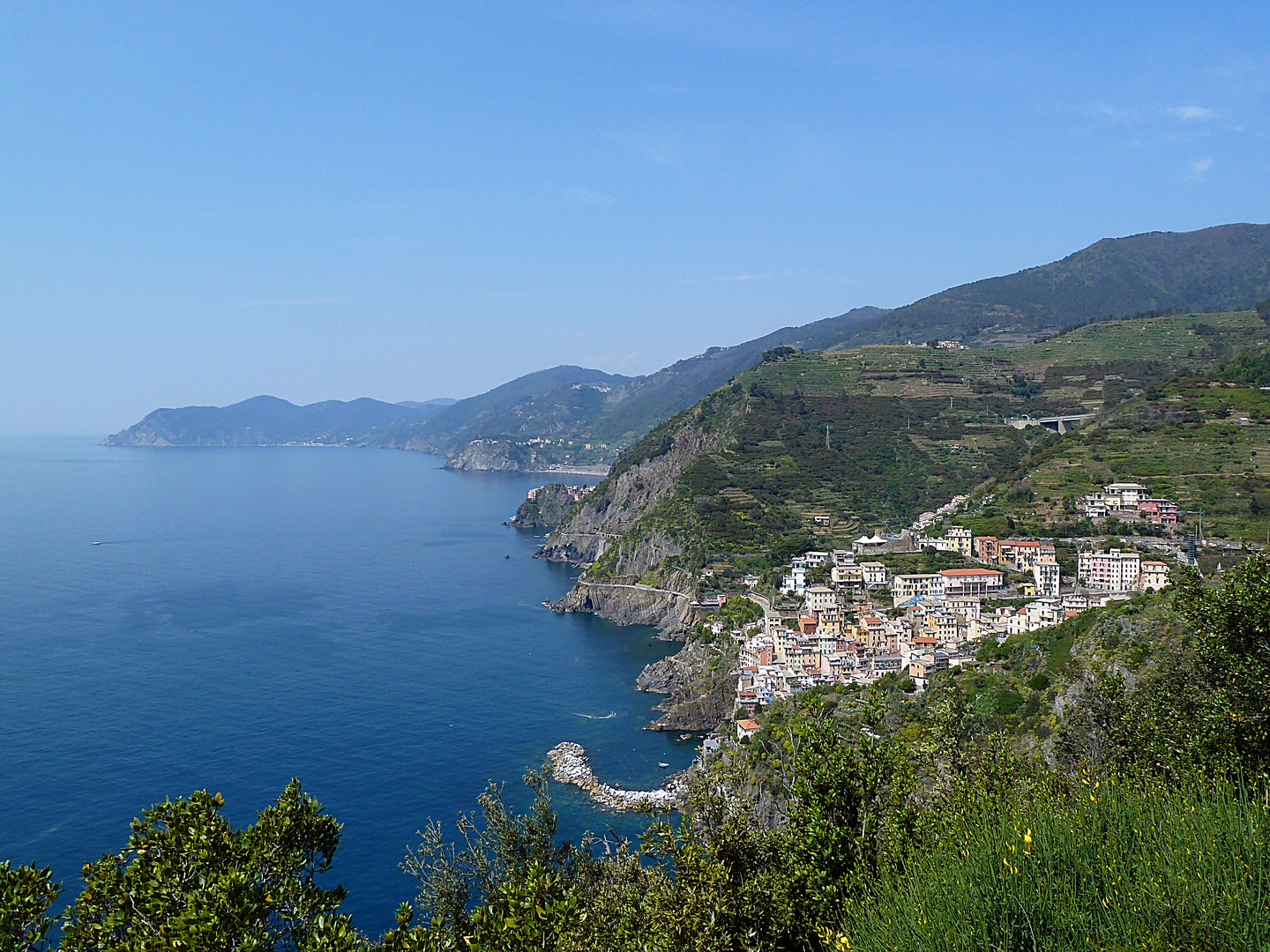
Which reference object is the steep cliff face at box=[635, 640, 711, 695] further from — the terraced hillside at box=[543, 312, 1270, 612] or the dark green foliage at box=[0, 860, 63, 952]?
the dark green foliage at box=[0, 860, 63, 952]

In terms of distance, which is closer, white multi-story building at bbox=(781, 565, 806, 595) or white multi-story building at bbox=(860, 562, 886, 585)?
white multi-story building at bbox=(860, 562, 886, 585)

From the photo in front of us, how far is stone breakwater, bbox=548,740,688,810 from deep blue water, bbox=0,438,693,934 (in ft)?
3.03

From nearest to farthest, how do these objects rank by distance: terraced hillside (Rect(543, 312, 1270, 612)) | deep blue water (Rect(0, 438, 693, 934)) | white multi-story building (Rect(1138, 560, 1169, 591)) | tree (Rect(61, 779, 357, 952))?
tree (Rect(61, 779, 357, 952))
deep blue water (Rect(0, 438, 693, 934))
white multi-story building (Rect(1138, 560, 1169, 591))
terraced hillside (Rect(543, 312, 1270, 612))

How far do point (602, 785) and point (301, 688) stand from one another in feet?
75.3

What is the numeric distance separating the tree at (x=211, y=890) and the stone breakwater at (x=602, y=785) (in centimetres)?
2556

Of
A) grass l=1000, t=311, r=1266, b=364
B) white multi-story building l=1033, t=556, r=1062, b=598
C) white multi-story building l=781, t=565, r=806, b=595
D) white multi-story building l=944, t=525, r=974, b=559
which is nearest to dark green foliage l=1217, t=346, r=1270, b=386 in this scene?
grass l=1000, t=311, r=1266, b=364

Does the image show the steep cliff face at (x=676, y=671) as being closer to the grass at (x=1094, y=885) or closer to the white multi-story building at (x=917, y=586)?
the white multi-story building at (x=917, y=586)

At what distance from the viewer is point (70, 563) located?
88.2 metres

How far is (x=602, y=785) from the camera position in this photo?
4078 cm

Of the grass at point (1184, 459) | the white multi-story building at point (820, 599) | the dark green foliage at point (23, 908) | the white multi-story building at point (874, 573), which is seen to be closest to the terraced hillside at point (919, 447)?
the grass at point (1184, 459)

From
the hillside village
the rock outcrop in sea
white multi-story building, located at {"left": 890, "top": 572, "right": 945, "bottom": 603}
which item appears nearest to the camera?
the hillside village

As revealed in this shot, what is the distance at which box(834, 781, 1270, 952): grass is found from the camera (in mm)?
6363

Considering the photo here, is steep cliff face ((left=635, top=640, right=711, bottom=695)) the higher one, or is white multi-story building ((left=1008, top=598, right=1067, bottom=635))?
white multi-story building ((left=1008, top=598, right=1067, bottom=635))

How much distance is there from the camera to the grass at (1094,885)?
636 cm
